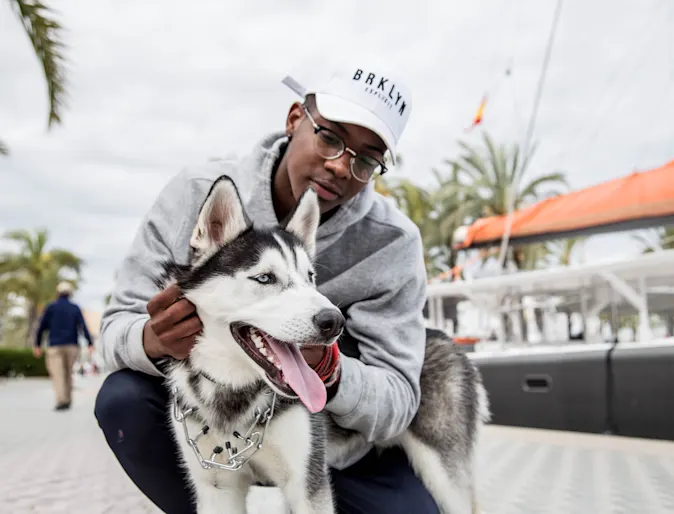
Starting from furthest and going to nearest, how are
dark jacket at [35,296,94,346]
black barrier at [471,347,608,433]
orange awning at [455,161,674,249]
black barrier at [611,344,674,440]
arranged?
dark jacket at [35,296,94,346]
orange awning at [455,161,674,249]
black barrier at [471,347,608,433]
black barrier at [611,344,674,440]

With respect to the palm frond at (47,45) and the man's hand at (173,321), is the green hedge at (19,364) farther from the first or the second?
the man's hand at (173,321)

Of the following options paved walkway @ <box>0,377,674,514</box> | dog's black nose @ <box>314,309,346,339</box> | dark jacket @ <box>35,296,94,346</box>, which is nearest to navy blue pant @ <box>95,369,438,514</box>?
paved walkway @ <box>0,377,674,514</box>

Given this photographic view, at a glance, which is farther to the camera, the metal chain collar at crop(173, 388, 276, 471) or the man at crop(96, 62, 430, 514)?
the man at crop(96, 62, 430, 514)

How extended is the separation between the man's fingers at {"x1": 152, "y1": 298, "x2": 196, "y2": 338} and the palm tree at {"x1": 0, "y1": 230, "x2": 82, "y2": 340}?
130 feet

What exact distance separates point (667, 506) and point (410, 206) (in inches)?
809

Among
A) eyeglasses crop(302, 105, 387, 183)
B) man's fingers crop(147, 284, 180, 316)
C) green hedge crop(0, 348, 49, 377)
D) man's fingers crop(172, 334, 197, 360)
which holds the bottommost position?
green hedge crop(0, 348, 49, 377)

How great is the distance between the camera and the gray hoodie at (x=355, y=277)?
2.47 m

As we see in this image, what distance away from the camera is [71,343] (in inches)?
417

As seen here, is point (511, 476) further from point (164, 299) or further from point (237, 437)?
point (164, 299)

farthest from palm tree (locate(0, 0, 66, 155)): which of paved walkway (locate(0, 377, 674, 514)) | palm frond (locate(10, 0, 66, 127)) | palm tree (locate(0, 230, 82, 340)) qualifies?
palm tree (locate(0, 230, 82, 340))

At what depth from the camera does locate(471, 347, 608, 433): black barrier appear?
6715mm

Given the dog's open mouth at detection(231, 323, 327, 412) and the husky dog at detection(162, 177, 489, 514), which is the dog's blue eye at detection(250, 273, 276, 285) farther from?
the dog's open mouth at detection(231, 323, 327, 412)

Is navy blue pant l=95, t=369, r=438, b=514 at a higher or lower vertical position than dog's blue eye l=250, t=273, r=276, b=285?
lower

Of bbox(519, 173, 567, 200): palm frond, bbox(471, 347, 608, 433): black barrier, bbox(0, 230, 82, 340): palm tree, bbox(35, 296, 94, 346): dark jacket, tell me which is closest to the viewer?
bbox(471, 347, 608, 433): black barrier
